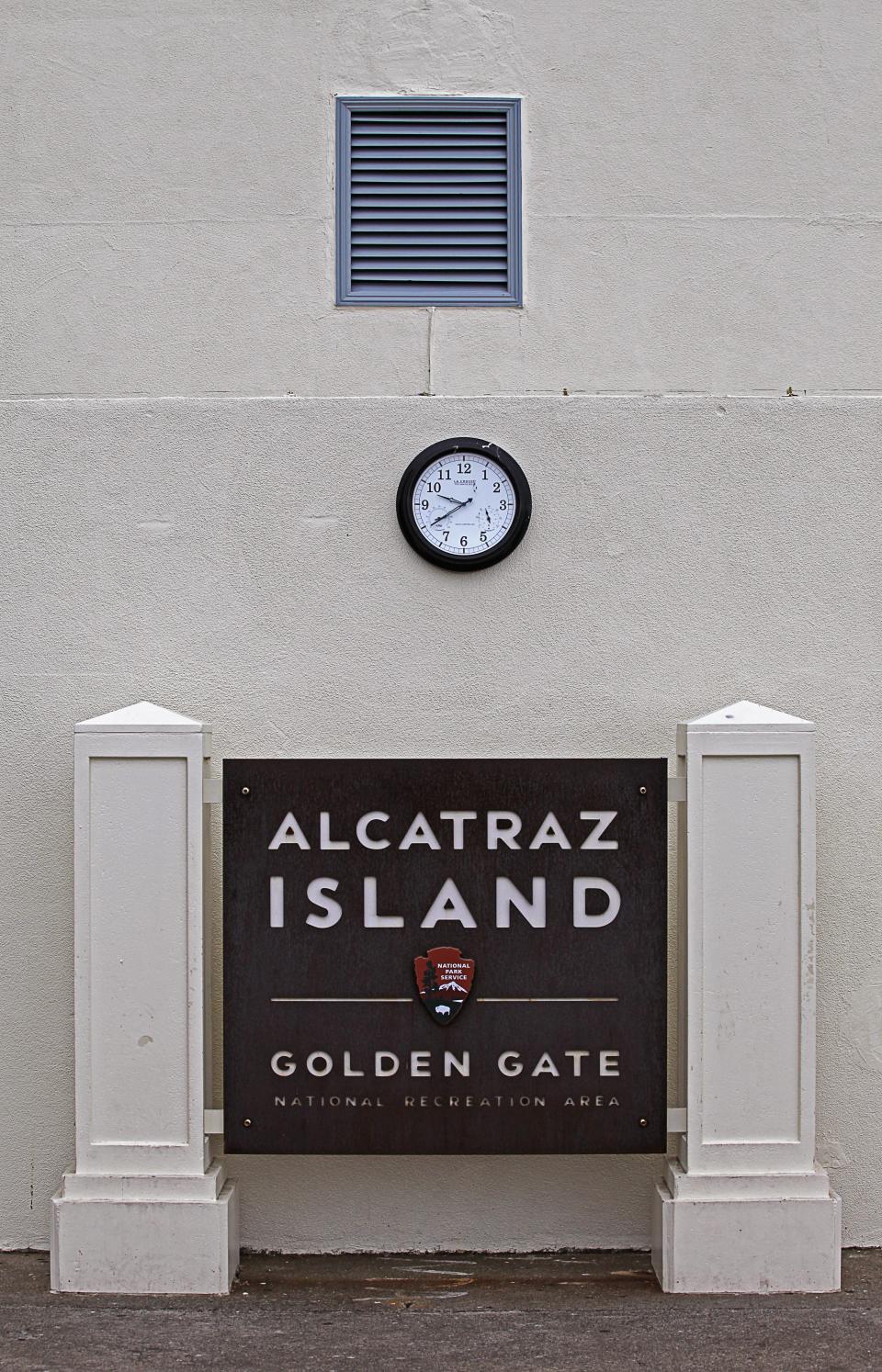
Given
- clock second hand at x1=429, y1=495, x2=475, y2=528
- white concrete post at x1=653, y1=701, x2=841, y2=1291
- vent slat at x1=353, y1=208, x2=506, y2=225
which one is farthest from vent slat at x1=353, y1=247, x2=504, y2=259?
white concrete post at x1=653, y1=701, x2=841, y2=1291

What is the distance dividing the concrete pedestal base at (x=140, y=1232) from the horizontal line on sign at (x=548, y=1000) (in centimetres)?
117

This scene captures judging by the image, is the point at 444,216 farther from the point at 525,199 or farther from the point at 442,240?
the point at 525,199

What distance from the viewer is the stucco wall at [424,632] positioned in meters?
4.89

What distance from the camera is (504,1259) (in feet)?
15.9

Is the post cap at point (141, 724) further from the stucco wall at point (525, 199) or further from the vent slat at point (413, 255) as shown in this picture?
the vent slat at point (413, 255)

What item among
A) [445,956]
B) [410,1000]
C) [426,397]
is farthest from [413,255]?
[410,1000]

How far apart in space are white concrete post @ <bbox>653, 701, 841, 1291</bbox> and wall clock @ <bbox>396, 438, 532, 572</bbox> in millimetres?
1044

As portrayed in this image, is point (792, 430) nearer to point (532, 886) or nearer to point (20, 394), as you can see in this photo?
point (532, 886)

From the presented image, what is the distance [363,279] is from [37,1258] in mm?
3903

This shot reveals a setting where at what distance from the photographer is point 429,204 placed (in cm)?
506

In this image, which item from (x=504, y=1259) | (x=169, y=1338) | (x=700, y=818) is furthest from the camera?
(x=504, y=1259)

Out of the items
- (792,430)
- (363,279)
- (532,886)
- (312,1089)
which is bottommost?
(312,1089)

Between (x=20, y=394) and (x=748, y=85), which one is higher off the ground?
(x=748, y=85)

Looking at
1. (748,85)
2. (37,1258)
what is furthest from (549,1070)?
(748,85)
